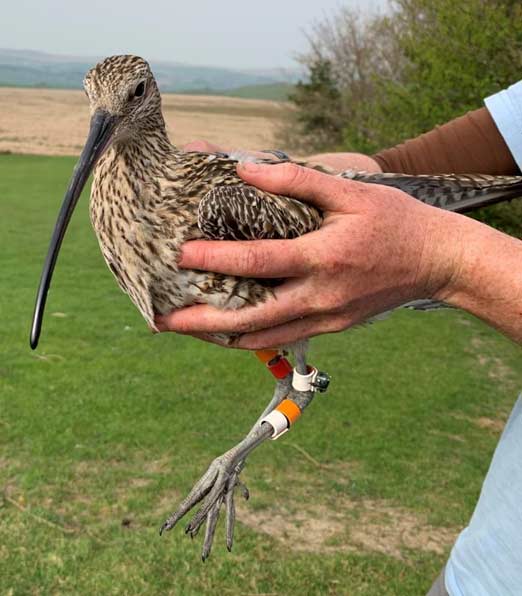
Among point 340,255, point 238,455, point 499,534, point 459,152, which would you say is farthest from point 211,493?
point 459,152

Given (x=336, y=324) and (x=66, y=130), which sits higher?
(x=336, y=324)

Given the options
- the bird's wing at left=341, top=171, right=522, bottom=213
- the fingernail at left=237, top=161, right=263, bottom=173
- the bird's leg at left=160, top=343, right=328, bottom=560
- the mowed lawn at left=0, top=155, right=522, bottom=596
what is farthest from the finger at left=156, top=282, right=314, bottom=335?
the mowed lawn at left=0, top=155, right=522, bottom=596

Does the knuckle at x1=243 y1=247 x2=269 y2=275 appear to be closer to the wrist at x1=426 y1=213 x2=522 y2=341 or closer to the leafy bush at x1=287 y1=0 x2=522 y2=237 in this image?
the wrist at x1=426 y1=213 x2=522 y2=341

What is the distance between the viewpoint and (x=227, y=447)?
700 cm

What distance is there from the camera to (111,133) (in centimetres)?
248

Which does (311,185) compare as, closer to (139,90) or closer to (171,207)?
(171,207)

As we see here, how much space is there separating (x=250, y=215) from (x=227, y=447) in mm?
4936

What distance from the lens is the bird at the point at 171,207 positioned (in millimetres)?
2342

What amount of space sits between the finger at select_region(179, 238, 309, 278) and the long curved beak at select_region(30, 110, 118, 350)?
0.44m

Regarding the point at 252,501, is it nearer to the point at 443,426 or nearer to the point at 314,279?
the point at 443,426

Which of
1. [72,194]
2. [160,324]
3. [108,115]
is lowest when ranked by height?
[160,324]

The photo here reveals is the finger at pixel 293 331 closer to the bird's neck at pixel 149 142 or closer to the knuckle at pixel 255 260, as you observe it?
the knuckle at pixel 255 260

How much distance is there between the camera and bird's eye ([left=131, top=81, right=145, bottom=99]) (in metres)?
2.59

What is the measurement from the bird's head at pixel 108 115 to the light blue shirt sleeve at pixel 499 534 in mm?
1461
